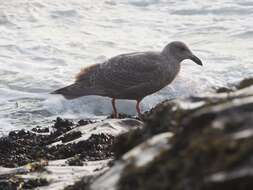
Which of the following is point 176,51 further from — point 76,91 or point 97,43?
point 97,43

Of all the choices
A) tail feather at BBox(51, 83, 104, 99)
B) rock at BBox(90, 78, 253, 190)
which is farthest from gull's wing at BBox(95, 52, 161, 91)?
rock at BBox(90, 78, 253, 190)

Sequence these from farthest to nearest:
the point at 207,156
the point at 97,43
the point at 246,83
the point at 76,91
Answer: the point at 97,43, the point at 76,91, the point at 246,83, the point at 207,156

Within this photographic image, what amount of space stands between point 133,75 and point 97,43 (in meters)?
8.13

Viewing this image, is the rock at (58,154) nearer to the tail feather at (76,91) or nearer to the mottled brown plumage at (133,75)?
the tail feather at (76,91)

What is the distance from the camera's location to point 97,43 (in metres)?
18.7

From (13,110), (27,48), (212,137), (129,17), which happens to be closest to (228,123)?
(212,137)

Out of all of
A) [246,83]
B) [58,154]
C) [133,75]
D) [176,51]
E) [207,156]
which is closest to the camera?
[207,156]

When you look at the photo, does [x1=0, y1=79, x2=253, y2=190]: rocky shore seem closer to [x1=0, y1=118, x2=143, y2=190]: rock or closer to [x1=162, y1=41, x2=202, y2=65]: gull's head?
[x1=0, y1=118, x2=143, y2=190]: rock

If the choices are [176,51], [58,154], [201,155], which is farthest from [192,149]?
[176,51]

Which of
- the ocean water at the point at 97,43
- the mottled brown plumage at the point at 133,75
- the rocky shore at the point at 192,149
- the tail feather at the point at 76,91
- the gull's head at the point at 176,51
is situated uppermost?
the rocky shore at the point at 192,149

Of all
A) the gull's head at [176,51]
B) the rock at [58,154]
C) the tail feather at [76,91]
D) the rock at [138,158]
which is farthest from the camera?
the tail feather at [76,91]

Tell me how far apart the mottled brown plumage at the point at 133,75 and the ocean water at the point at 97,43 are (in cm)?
137

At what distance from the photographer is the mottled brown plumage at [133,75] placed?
10.5m

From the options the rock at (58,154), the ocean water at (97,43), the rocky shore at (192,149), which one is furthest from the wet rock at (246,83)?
the ocean water at (97,43)
